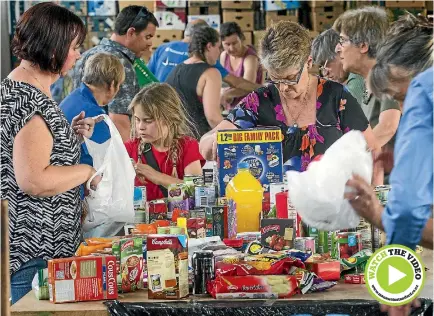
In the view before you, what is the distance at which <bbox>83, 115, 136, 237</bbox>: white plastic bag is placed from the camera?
3686mm

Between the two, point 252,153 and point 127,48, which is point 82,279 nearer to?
point 252,153

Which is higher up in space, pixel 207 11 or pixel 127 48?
pixel 207 11

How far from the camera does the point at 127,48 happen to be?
20.7 feet

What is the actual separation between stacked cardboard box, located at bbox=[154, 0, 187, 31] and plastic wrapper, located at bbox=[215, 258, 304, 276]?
725cm

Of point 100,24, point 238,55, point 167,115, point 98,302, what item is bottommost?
point 98,302

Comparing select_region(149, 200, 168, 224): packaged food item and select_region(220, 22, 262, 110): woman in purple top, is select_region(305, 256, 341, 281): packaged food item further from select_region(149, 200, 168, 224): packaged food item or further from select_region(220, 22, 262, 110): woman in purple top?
select_region(220, 22, 262, 110): woman in purple top

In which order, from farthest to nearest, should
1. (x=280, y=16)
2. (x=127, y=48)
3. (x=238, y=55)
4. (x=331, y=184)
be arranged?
(x=280, y=16), (x=238, y=55), (x=127, y=48), (x=331, y=184)

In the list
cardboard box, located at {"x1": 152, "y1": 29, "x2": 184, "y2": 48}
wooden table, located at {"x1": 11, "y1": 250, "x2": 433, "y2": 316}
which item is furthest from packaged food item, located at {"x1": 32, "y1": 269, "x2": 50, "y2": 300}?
cardboard box, located at {"x1": 152, "y1": 29, "x2": 184, "y2": 48}

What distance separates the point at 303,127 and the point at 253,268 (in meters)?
1.36

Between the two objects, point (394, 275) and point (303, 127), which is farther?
point (303, 127)

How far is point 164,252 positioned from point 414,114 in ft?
3.38

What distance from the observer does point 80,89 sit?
16.4ft

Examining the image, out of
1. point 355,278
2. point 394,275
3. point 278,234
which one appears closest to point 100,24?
point 278,234

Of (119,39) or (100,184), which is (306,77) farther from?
(119,39)
